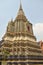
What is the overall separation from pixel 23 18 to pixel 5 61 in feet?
48.9

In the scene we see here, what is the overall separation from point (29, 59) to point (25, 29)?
12408 mm

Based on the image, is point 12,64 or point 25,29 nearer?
point 12,64

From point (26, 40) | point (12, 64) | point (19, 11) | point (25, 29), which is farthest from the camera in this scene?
point (19, 11)

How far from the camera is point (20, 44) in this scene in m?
29.1

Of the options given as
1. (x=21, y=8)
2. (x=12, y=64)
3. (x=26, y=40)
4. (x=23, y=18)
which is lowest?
(x=12, y=64)

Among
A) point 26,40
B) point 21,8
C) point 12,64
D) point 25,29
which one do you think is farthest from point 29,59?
point 21,8

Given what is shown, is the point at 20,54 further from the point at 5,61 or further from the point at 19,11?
the point at 19,11

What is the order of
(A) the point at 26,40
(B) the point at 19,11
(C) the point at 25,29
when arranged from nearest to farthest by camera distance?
(A) the point at 26,40
(C) the point at 25,29
(B) the point at 19,11

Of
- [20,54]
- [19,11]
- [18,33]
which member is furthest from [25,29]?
[20,54]

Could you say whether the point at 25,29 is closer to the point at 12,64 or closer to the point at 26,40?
the point at 26,40

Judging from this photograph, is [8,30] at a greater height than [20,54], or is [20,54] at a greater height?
[8,30]

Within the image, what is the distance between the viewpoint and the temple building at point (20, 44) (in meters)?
20.5

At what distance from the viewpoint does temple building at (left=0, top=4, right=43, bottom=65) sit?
20500 mm

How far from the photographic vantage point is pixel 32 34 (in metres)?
33.2
